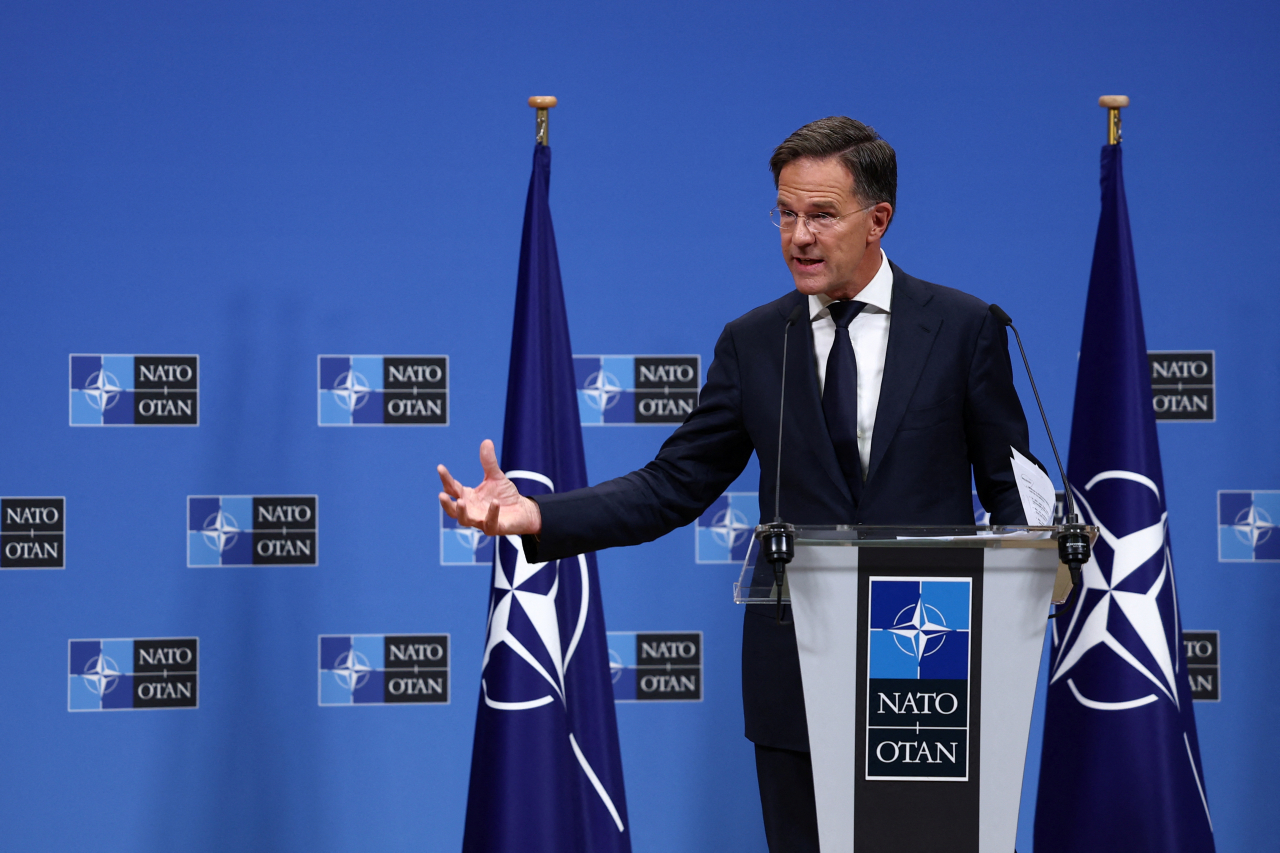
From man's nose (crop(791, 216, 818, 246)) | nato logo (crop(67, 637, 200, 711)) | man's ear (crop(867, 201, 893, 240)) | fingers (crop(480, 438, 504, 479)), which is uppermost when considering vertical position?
man's ear (crop(867, 201, 893, 240))

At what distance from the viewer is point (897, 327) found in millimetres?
1524

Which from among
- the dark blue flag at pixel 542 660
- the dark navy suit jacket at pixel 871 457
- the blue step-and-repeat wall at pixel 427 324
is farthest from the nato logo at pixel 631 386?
the dark navy suit jacket at pixel 871 457

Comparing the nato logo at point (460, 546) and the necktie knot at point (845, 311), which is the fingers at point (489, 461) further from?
the nato logo at point (460, 546)

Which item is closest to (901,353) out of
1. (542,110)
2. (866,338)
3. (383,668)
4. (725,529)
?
(866,338)

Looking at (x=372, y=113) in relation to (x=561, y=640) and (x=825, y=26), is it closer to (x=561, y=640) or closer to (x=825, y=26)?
(x=825, y=26)

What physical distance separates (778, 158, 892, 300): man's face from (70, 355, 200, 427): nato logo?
1979 mm

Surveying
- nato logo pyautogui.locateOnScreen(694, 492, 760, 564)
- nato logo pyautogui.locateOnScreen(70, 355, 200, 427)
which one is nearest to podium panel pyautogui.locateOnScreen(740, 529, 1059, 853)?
nato logo pyautogui.locateOnScreen(694, 492, 760, 564)

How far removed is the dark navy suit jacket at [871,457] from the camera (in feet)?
4.82

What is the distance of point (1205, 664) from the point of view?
113 inches

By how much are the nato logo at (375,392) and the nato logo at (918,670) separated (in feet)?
6.20

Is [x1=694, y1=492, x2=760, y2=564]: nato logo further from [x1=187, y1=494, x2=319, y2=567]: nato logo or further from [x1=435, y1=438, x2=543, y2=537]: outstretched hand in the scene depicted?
[x1=435, y1=438, x2=543, y2=537]: outstretched hand

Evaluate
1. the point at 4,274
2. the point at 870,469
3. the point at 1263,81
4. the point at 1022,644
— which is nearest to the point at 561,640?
the point at 870,469

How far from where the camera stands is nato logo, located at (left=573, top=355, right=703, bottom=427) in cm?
288

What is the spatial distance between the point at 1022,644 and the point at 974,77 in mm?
2191
